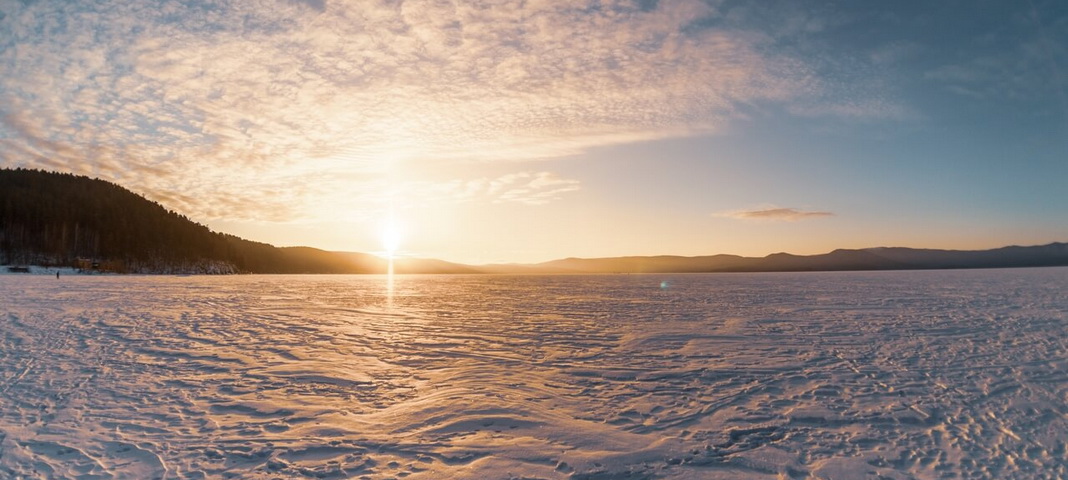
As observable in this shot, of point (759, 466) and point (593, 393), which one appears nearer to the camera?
point (759, 466)

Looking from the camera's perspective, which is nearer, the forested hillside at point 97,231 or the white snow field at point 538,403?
the white snow field at point 538,403

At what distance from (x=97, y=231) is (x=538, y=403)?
186 m

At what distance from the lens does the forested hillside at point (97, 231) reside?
136 meters

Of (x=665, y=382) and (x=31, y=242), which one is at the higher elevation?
(x=31, y=242)

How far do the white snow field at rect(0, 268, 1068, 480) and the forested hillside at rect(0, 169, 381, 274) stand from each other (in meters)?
156

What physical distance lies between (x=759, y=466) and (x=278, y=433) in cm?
686

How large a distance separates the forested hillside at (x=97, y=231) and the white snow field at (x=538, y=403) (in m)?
156

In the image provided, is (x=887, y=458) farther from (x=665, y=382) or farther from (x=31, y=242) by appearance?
(x=31, y=242)

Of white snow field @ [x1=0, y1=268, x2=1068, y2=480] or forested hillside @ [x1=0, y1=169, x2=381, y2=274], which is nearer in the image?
white snow field @ [x1=0, y1=268, x2=1068, y2=480]

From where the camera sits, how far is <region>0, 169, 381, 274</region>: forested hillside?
447ft

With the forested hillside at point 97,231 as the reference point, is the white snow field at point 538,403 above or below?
below

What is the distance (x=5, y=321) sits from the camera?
70.8 ft

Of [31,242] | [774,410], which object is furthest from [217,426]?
[31,242]

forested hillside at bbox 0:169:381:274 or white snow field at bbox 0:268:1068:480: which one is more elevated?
forested hillside at bbox 0:169:381:274
